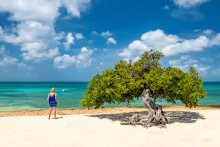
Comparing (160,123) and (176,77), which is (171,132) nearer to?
(160,123)

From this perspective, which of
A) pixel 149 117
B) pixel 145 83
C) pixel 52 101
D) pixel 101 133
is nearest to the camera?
pixel 101 133

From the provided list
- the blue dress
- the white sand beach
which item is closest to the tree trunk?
the white sand beach

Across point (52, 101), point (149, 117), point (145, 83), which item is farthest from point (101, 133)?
point (52, 101)

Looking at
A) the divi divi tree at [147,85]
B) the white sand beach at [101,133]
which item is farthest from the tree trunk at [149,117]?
the white sand beach at [101,133]

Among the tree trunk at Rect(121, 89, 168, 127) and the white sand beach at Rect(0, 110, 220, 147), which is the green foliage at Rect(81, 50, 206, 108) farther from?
the white sand beach at Rect(0, 110, 220, 147)

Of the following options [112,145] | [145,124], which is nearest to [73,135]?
[112,145]

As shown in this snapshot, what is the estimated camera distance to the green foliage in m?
15.4

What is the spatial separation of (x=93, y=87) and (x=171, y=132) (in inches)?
242

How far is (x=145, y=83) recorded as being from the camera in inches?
635

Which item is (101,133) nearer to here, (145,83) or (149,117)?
(149,117)

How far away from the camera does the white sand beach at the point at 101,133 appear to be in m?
11.6

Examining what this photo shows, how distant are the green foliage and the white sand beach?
1.52 m

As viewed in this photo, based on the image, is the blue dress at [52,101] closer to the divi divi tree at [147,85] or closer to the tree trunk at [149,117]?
the divi divi tree at [147,85]

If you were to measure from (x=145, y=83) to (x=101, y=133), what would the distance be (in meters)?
4.46
